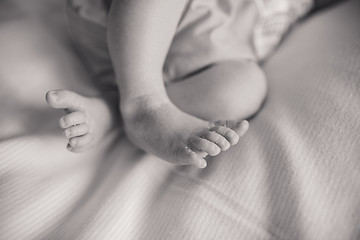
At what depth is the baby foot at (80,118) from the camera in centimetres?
42

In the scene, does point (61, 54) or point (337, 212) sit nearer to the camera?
point (337, 212)

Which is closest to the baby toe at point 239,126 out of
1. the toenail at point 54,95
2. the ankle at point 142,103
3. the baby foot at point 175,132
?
the baby foot at point 175,132

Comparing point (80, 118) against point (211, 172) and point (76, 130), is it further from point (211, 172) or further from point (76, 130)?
point (211, 172)

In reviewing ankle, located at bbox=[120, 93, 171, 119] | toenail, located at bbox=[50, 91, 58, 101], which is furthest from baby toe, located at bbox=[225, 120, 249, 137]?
toenail, located at bbox=[50, 91, 58, 101]

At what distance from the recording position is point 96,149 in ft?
1.64

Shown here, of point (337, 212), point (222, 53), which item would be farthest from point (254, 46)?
point (337, 212)

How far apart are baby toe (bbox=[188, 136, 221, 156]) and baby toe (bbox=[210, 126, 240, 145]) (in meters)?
0.02

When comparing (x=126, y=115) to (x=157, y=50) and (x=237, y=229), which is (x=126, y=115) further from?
(x=237, y=229)

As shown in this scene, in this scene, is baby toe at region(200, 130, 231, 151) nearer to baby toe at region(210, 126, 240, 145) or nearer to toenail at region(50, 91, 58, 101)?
baby toe at region(210, 126, 240, 145)

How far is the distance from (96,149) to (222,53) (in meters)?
0.24

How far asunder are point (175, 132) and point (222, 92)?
90mm

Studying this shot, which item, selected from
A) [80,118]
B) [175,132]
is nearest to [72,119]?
[80,118]

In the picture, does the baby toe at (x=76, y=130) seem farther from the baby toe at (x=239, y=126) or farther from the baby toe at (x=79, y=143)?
the baby toe at (x=239, y=126)

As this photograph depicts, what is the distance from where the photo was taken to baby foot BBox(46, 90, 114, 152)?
16.7 inches
